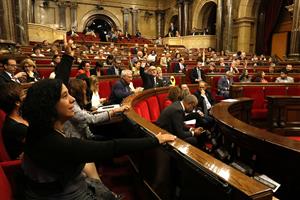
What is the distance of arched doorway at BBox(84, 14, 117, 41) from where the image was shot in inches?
902

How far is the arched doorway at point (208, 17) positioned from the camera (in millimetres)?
18938

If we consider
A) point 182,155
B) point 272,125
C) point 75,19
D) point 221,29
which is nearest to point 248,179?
point 182,155

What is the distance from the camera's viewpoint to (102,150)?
4.10 feet

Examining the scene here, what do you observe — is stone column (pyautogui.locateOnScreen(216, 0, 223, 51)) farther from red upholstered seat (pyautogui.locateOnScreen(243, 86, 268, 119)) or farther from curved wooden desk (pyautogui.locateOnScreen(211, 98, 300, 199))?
curved wooden desk (pyautogui.locateOnScreen(211, 98, 300, 199))

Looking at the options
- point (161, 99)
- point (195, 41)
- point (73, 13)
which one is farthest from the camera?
point (73, 13)

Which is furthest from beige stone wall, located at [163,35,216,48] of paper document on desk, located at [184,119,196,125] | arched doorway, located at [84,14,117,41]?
paper document on desk, located at [184,119,196,125]

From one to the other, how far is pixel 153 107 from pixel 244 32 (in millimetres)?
12635

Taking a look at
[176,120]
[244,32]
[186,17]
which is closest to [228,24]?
[244,32]

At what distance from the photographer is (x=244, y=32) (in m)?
15.0

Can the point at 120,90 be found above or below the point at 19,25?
below

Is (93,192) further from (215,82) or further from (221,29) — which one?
(221,29)

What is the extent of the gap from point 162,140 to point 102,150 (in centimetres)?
41

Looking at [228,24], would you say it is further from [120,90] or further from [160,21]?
[120,90]

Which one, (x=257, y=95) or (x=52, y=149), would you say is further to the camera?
(x=257, y=95)
